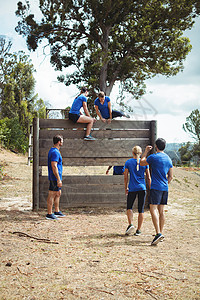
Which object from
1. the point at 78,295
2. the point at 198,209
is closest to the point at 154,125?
the point at 198,209

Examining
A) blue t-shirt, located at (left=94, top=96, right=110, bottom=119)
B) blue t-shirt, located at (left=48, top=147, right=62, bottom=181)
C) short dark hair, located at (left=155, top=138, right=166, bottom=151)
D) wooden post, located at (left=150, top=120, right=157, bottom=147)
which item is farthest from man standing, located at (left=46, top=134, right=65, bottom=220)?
wooden post, located at (left=150, top=120, right=157, bottom=147)

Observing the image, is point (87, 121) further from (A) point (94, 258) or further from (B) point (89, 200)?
(A) point (94, 258)

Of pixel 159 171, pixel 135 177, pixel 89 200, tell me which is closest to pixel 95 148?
pixel 89 200

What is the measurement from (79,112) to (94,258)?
14.2ft

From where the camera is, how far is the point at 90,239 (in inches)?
199

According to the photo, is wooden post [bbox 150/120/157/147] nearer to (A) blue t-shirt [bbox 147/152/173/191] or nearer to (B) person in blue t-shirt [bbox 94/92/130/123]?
(B) person in blue t-shirt [bbox 94/92/130/123]

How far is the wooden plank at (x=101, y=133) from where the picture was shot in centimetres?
769

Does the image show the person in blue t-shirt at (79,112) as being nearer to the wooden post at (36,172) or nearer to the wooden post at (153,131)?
the wooden post at (36,172)

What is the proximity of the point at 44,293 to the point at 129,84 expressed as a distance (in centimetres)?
2169

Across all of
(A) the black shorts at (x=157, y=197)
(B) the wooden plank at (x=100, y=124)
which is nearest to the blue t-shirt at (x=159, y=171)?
(A) the black shorts at (x=157, y=197)

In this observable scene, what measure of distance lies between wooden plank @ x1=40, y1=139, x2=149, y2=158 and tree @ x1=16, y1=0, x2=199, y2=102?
11.9 metres

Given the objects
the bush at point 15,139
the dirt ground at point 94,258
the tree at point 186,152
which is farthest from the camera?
the tree at point 186,152

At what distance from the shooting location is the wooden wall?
300 inches

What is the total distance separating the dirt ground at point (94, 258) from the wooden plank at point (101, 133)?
191 centimetres
